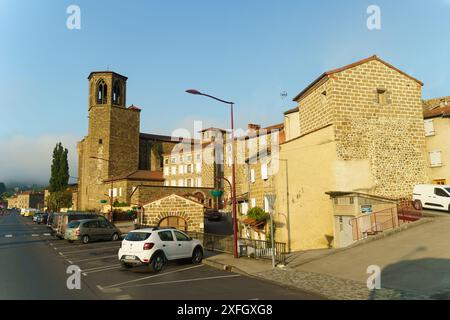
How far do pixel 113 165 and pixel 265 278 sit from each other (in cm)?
5253

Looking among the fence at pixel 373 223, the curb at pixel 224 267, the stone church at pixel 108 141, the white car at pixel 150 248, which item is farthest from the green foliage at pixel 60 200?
the fence at pixel 373 223

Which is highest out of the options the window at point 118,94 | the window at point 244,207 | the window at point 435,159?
the window at point 118,94

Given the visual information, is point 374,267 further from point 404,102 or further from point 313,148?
point 404,102

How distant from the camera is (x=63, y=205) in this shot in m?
73.1

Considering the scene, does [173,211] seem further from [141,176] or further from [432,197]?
[141,176]

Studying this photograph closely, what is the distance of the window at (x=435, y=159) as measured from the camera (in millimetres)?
26812

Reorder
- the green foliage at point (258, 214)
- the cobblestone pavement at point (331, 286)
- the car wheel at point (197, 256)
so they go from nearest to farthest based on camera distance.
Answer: the cobblestone pavement at point (331, 286) → the car wheel at point (197, 256) → the green foliage at point (258, 214)

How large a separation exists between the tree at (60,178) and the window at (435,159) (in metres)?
68.0

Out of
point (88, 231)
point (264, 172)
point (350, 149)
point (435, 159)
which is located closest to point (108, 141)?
point (88, 231)

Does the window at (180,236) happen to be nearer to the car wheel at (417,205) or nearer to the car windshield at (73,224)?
the car windshield at (73,224)

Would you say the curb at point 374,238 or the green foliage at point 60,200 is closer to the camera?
the curb at point 374,238

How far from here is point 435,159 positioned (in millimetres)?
27125

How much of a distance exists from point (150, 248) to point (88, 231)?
1346 cm
